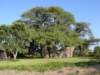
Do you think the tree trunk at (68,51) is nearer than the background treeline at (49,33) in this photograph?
No

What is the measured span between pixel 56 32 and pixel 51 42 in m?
2.38

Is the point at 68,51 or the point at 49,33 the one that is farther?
the point at 68,51

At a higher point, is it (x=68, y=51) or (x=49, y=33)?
(x=49, y=33)

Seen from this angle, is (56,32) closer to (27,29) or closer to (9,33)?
(27,29)

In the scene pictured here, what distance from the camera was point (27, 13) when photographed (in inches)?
2677

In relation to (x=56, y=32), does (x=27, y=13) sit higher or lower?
higher

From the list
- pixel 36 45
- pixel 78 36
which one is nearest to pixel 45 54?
pixel 36 45

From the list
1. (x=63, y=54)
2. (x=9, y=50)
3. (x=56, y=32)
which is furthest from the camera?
(x=63, y=54)

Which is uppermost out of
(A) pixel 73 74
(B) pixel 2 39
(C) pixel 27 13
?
(C) pixel 27 13

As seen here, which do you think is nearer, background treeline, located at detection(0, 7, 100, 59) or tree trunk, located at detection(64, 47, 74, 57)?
background treeline, located at detection(0, 7, 100, 59)

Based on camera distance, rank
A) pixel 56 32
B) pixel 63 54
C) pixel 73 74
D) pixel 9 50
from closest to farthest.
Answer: pixel 73 74, pixel 9 50, pixel 56 32, pixel 63 54

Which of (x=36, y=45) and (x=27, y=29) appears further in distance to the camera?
(x=36, y=45)

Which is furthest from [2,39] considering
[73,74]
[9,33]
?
[73,74]

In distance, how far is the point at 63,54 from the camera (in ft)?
231
